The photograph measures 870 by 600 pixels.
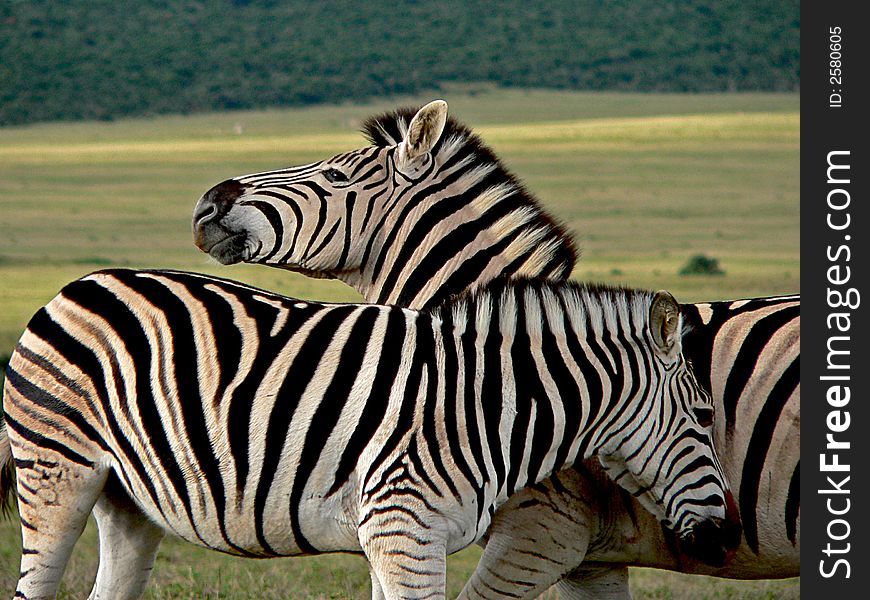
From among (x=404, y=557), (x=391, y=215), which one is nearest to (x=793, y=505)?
(x=404, y=557)

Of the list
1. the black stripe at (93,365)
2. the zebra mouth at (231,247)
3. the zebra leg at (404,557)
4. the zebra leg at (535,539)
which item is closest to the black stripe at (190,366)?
the black stripe at (93,365)

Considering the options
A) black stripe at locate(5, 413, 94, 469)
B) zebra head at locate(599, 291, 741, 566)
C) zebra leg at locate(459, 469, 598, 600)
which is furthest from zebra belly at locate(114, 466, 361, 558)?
zebra head at locate(599, 291, 741, 566)

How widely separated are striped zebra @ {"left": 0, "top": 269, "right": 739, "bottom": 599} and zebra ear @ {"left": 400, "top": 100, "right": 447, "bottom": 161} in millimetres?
1110

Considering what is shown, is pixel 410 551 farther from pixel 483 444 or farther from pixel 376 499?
pixel 483 444

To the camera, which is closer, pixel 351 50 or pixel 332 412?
pixel 332 412

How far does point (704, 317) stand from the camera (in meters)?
4.80

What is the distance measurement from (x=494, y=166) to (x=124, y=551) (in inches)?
91.7

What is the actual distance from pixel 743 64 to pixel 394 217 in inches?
2755

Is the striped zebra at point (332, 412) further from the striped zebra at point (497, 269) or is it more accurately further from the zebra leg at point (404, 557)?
the striped zebra at point (497, 269)

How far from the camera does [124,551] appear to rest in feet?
15.5

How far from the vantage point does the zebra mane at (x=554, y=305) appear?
4.30 metres

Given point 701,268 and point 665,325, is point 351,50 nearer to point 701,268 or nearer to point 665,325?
point 701,268

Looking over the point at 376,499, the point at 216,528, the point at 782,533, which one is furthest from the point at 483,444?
the point at 782,533
